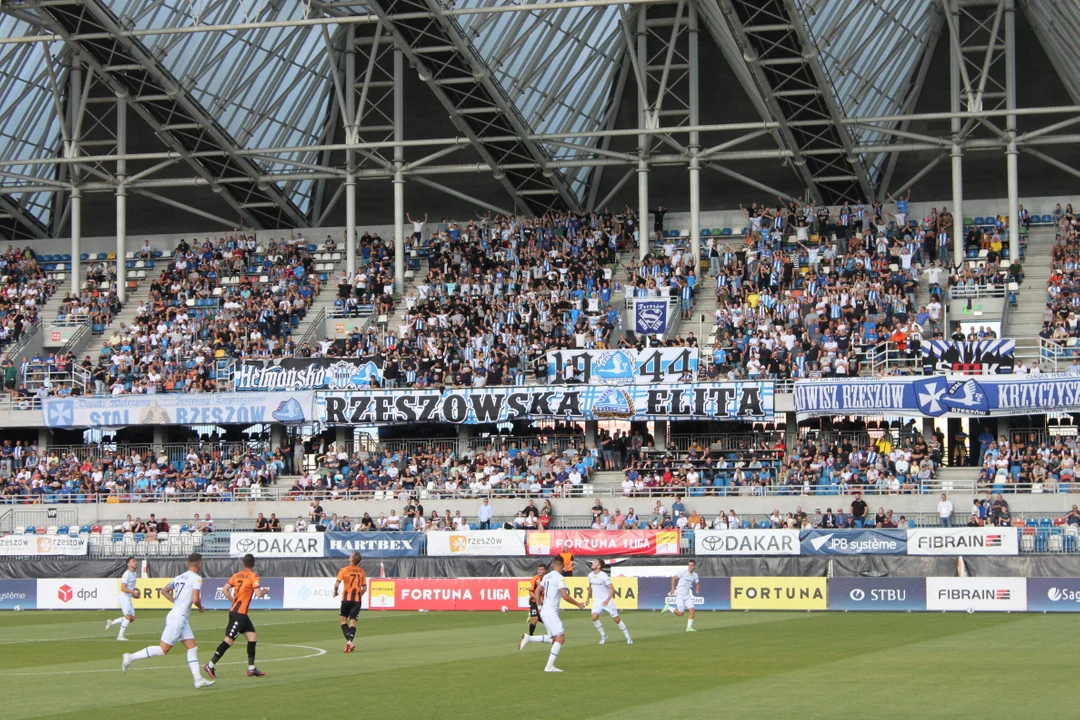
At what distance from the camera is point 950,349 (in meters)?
47.6

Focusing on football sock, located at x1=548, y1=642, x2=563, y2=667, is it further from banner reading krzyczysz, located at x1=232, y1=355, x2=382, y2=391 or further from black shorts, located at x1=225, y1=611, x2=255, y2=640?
banner reading krzyczysz, located at x1=232, y1=355, x2=382, y2=391

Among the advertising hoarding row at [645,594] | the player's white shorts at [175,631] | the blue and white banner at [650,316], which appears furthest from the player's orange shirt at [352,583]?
the blue and white banner at [650,316]

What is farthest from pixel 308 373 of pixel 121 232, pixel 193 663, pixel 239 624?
pixel 193 663

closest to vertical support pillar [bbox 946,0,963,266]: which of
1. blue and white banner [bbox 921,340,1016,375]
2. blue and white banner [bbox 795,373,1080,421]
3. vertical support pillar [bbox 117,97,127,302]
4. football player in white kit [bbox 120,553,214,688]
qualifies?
blue and white banner [bbox 921,340,1016,375]

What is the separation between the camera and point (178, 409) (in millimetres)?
53906

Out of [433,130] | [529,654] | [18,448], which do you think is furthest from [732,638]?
[433,130]

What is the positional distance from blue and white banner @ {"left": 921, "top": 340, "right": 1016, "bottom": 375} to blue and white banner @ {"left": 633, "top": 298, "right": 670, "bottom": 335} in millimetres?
9351

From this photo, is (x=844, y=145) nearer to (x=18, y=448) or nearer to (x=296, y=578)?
(x=296, y=578)

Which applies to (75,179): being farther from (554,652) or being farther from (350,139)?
(554,652)

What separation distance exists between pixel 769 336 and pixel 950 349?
234 inches

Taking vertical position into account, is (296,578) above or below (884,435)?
below

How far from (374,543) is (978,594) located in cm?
1827

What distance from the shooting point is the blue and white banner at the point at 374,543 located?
4553 centimetres

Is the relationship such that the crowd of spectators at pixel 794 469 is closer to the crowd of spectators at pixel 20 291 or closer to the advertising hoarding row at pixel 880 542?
the advertising hoarding row at pixel 880 542
